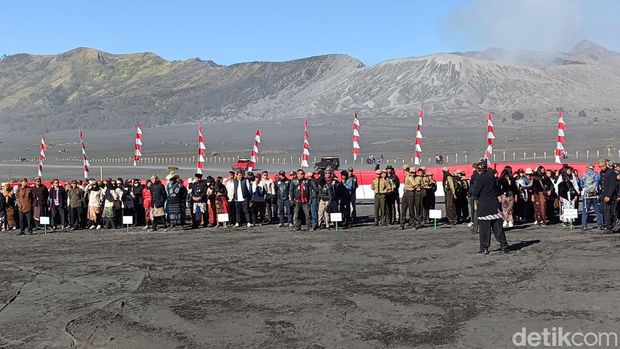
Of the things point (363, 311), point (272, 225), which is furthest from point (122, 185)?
point (363, 311)

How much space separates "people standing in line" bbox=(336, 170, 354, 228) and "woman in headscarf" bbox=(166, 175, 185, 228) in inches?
187

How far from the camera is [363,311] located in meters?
10.5

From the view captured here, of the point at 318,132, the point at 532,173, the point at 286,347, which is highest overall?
the point at 318,132

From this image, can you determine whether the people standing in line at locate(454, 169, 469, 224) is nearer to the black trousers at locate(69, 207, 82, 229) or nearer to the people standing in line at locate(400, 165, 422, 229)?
the people standing in line at locate(400, 165, 422, 229)

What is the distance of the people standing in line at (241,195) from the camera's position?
22344 millimetres

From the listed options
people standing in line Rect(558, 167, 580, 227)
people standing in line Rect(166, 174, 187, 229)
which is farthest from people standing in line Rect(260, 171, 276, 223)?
people standing in line Rect(558, 167, 580, 227)

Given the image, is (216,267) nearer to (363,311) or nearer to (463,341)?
(363,311)

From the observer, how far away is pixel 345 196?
2236cm

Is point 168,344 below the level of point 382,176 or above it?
below

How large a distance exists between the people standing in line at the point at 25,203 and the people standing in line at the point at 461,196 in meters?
12.6

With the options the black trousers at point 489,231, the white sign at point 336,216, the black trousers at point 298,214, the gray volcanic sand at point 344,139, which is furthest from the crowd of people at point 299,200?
the gray volcanic sand at point 344,139

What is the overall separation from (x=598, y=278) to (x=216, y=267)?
693 cm

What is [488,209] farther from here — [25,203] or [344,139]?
[344,139]

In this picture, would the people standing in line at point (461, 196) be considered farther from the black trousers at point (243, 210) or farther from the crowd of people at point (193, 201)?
the black trousers at point (243, 210)
